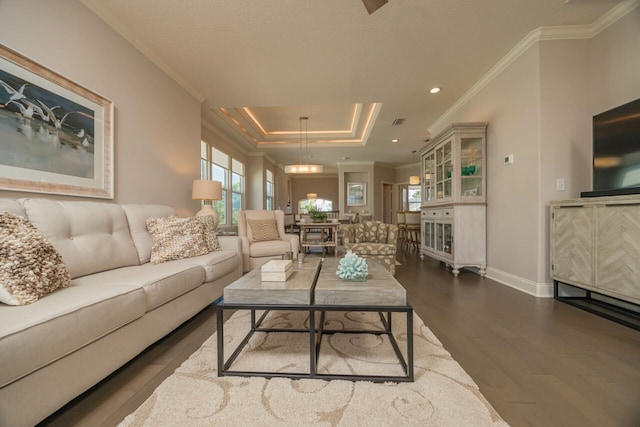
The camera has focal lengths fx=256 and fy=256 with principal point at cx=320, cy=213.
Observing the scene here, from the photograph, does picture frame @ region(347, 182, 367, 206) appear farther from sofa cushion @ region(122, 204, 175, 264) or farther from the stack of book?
the stack of book

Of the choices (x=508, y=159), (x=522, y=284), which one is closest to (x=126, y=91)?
(x=508, y=159)

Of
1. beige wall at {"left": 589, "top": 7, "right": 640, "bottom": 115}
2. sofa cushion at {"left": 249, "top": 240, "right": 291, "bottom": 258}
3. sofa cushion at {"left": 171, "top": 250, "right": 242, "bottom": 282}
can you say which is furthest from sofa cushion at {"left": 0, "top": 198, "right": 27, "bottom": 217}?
beige wall at {"left": 589, "top": 7, "right": 640, "bottom": 115}

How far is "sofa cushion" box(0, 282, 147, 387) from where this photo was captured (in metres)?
0.88

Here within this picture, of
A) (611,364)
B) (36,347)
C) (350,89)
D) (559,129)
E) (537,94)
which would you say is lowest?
(611,364)

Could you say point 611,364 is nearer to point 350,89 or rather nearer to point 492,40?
point 492,40

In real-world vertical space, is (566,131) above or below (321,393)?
above

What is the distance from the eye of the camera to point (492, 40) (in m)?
2.75

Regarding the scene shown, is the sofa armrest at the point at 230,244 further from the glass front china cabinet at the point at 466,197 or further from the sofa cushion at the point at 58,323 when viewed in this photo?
the glass front china cabinet at the point at 466,197

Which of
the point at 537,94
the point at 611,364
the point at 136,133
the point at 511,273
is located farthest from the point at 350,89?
the point at 611,364

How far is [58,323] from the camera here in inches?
40.1

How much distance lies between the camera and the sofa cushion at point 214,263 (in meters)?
2.16

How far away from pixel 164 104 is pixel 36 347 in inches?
122

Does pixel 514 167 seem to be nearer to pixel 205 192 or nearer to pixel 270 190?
Result: pixel 205 192

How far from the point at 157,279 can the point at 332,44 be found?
2.81 metres
